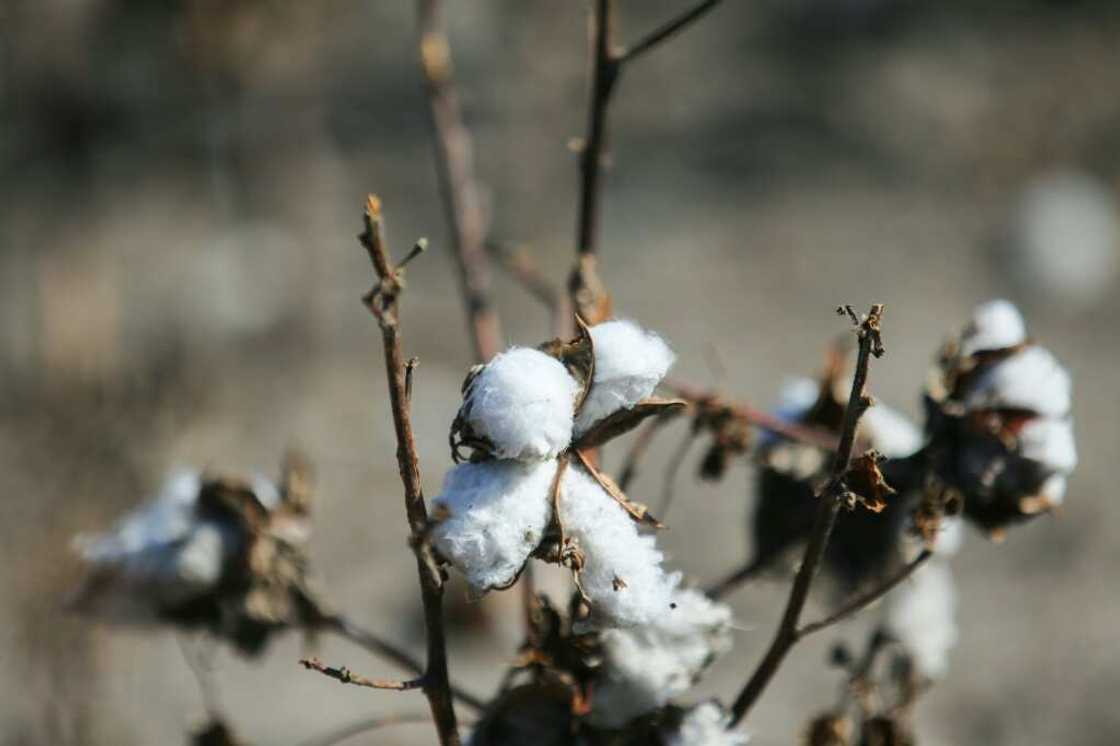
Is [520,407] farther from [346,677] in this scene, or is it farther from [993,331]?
[993,331]

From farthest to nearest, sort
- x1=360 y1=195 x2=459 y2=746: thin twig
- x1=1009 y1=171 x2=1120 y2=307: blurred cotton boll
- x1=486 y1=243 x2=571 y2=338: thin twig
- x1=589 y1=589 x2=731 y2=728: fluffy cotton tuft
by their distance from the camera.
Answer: x1=1009 y1=171 x2=1120 y2=307: blurred cotton boll, x1=486 y1=243 x2=571 y2=338: thin twig, x1=589 y1=589 x2=731 y2=728: fluffy cotton tuft, x1=360 y1=195 x2=459 y2=746: thin twig

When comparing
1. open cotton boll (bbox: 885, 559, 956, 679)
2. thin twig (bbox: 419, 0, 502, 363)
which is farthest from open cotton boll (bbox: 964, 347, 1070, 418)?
thin twig (bbox: 419, 0, 502, 363)

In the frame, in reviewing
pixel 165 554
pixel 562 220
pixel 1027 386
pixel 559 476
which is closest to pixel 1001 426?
pixel 1027 386

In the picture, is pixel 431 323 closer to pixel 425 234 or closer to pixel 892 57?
pixel 425 234

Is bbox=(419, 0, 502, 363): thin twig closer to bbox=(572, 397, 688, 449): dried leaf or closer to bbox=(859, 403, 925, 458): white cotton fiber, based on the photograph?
bbox=(859, 403, 925, 458): white cotton fiber

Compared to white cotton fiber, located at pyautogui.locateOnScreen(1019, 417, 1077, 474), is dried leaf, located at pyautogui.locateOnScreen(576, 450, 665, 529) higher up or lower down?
lower down

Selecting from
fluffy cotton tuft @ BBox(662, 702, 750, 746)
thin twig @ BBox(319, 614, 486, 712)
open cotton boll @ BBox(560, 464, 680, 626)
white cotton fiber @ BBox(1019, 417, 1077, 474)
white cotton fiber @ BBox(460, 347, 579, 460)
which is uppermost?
white cotton fiber @ BBox(1019, 417, 1077, 474)

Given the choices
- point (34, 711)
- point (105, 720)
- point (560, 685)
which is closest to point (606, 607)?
point (560, 685)

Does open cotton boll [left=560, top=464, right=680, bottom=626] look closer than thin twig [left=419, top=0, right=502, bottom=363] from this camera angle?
Yes
